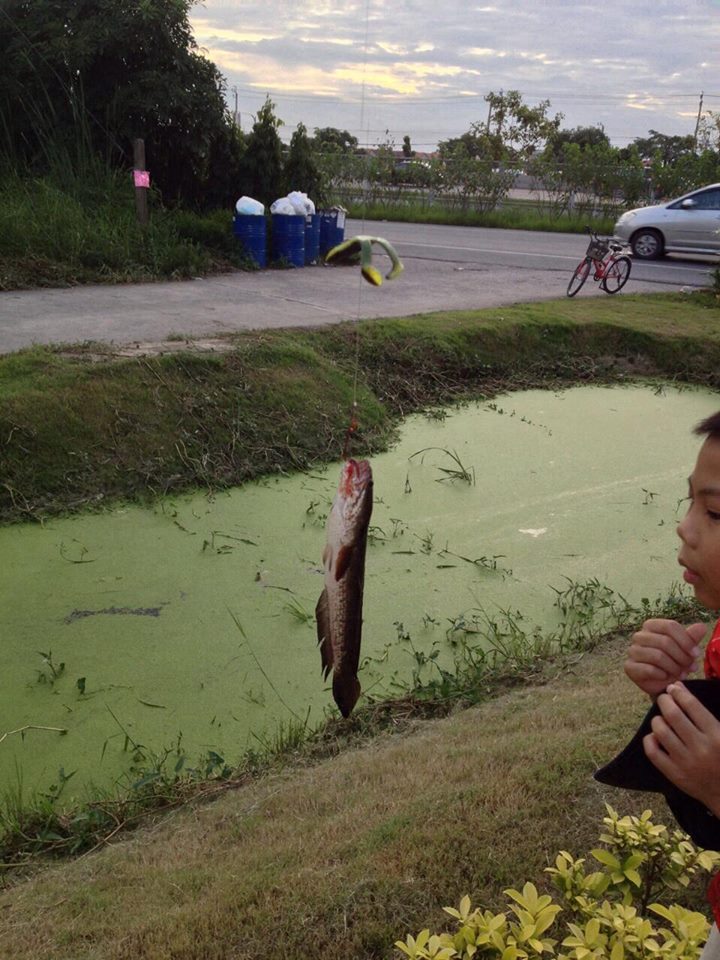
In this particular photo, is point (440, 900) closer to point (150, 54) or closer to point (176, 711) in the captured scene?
point (176, 711)

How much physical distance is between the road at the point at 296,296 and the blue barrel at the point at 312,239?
241 millimetres

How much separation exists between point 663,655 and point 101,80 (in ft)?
32.3

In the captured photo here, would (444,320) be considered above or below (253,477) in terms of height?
above

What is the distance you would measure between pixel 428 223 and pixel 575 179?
299 centimetres

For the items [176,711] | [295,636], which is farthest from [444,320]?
[176,711]

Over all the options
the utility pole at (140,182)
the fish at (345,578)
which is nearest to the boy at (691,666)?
the fish at (345,578)

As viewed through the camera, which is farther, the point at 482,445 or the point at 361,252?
the point at 482,445

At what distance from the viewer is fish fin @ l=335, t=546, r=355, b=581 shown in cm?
129

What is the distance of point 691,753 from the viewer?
1041 mm

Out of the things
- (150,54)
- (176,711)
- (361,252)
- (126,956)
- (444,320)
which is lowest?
(176,711)

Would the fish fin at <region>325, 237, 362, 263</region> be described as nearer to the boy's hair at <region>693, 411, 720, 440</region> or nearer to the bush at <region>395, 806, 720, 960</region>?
the boy's hair at <region>693, 411, 720, 440</region>

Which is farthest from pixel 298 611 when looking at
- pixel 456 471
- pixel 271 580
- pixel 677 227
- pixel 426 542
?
pixel 677 227

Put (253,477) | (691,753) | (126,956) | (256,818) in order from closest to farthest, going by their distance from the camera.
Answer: (691,753)
(126,956)
(256,818)
(253,477)

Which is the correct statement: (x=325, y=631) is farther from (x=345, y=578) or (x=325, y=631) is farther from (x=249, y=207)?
(x=249, y=207)
